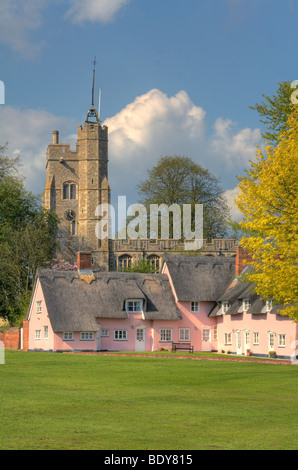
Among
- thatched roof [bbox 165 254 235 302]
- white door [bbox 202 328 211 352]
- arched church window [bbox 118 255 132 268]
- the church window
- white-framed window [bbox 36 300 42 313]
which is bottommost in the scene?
white door [bbox 202 328 211 352]

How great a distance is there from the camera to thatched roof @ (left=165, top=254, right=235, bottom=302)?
218 ft

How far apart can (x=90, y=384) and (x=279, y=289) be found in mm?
11666

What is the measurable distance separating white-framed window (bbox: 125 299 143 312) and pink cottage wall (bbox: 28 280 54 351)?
21.8 ft

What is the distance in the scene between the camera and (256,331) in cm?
5856

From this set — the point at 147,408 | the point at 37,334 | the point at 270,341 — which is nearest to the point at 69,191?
the point at 37,334

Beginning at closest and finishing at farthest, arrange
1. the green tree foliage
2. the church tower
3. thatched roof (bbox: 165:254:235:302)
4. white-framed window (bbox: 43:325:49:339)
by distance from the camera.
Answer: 1. white-framed window (bbox: 43:325:49:339)
2. thatched roof (bbox: 165:254:235:302)
3. the green tree foliage
4. the church tower

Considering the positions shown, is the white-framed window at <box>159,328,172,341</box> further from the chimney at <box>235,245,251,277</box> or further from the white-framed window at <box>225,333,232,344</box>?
the chimney at <box>235,245,251,277</box>

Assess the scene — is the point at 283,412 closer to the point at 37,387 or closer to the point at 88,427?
the point at 88,427

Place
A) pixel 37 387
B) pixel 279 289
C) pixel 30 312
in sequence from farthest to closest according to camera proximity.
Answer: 1. pixel 30 312
2. pixel 279 289
3. pixel 37 387

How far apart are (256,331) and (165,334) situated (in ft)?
31.6

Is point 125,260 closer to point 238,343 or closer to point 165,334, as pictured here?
point 165,334

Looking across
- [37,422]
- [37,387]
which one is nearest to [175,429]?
[37,422]

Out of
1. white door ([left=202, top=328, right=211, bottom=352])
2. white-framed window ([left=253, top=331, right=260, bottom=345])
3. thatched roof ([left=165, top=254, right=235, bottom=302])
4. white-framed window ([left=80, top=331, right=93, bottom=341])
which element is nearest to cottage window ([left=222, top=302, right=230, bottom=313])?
thatched roof ([left=165, top=254, right=235, bottom=302])

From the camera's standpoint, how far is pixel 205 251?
323 ft
